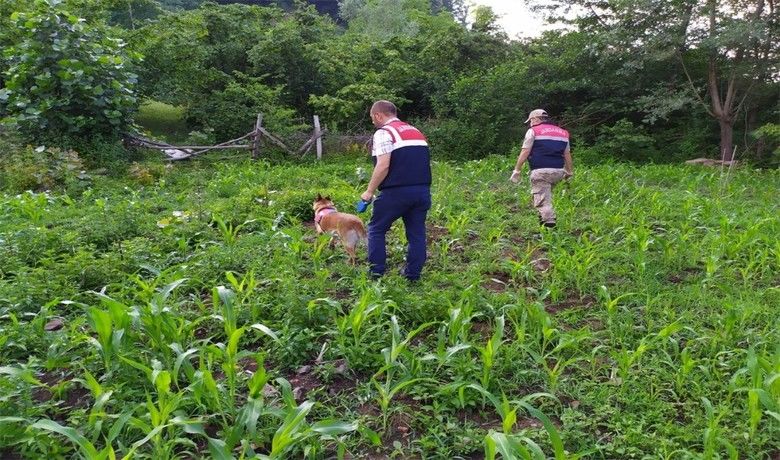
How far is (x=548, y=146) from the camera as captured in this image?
6445 mm

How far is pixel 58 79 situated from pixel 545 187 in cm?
850

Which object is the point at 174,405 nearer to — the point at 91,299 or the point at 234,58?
the point at 91,299

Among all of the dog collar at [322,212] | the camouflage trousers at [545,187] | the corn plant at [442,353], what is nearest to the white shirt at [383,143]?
the dog collar at [322,212]

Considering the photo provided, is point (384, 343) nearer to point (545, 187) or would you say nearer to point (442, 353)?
point (442, 353)

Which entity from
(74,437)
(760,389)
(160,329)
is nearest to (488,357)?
(760,389)

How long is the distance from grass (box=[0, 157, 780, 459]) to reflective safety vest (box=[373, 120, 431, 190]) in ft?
2.72

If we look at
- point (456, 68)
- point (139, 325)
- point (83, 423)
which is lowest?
point (83, 423)

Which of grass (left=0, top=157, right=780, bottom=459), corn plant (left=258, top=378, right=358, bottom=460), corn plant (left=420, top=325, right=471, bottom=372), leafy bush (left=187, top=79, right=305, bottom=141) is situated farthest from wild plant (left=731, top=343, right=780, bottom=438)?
leafy bush (left=187, top=79, right=305, bottom=141)

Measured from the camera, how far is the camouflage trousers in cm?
647

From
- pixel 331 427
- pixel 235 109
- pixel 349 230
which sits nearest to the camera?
pixel 331 427

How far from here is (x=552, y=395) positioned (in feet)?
9.77

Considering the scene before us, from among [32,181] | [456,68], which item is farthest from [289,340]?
[456,68]

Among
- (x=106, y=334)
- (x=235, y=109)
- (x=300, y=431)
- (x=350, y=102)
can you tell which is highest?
(x=350, y=102)

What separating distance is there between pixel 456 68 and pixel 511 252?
12057 millimetres
